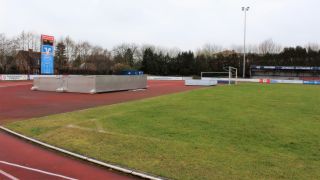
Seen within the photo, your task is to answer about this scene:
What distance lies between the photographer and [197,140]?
10.7 metres

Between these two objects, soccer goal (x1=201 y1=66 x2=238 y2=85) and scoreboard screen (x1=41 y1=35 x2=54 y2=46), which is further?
soccer goal (x1=201 y1=66 x2=238 y2=85)

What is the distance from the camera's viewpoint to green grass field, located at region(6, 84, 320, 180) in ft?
26.1

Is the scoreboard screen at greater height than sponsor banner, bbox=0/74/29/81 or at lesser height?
greater

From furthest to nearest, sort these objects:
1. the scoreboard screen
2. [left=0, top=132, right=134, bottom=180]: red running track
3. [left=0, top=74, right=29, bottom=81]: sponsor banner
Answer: [left=0, top=74, right=29, bottom=81]: sponsor banner
the scoreboard screen
[left=0, top=132, right=134, bottom=180]: red running track

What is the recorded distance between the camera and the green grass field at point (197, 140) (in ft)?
26.1

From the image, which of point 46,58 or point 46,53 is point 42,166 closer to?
point 46,58

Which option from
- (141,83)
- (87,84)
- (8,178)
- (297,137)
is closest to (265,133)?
(297,137)

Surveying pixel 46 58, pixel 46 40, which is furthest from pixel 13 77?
pixel 46 40

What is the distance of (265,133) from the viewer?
1160 cm

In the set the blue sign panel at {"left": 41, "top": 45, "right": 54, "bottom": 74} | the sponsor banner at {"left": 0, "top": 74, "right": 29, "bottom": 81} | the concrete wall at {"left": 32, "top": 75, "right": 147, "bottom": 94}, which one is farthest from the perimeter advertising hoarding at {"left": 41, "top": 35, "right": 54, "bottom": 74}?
the sponsor banner at {"left": 0, "top": 74, "right": 29, "bottom": 81}

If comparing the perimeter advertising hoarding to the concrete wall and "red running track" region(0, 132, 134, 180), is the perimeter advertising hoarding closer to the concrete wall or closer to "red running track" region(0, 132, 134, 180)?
the concrete wall

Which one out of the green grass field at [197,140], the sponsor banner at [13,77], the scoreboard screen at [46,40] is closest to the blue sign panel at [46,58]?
the scoreboard screen at [46,40]

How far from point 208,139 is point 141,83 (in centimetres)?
3151

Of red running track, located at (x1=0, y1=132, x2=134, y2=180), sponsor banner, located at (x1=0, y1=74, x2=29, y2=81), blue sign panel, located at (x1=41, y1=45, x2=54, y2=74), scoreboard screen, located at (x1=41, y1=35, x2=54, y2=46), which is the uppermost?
scoreboard screen, located at (x1=41, y1=35, x2=54, y2=46)
